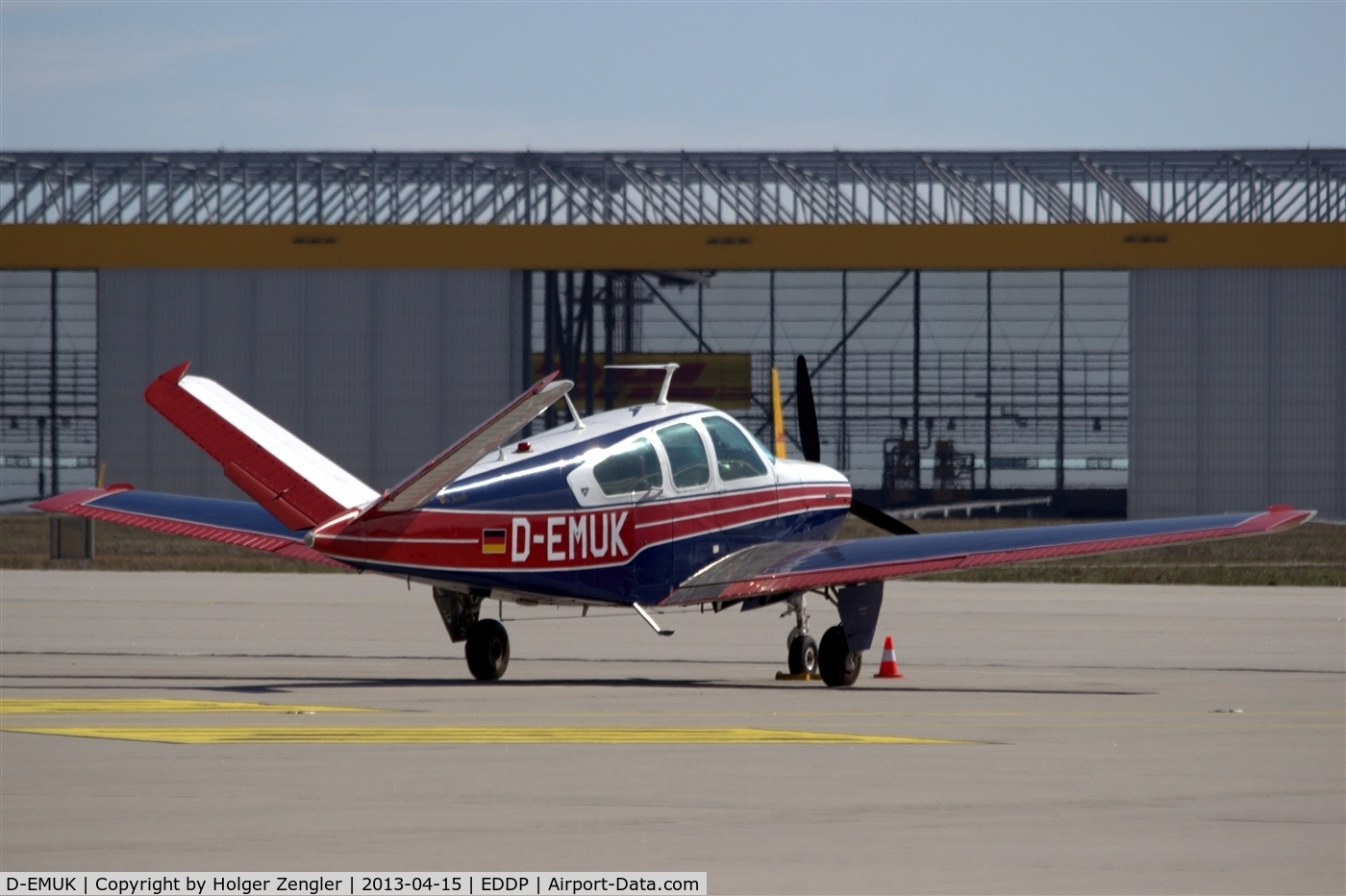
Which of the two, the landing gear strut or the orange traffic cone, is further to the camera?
the orange traffic cone

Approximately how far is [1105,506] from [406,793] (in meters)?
→ 50.0

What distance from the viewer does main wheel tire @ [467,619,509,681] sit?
15.3 m

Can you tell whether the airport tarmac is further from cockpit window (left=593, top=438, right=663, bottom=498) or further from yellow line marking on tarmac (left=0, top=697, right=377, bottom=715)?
cockpit window (left=593, top=438, right=663, bottom=498)

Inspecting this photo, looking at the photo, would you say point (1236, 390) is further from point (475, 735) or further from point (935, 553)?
point (475, 735)

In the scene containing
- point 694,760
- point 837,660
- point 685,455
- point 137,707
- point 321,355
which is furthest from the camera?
point 321,355

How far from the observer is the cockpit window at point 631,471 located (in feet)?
49.6

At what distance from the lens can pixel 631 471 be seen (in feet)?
50.3

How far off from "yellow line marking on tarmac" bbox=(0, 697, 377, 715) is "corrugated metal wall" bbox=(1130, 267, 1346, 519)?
4505 cm

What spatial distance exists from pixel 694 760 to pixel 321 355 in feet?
159

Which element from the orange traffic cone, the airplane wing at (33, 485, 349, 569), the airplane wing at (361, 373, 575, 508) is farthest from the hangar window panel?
the airplane wing at (361, 373, 575, 508)

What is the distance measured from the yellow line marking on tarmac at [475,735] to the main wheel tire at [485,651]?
141 inches

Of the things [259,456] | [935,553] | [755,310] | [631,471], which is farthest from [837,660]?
[755,310]

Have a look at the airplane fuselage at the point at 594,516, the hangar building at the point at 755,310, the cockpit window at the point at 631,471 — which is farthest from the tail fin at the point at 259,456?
the hangar building at the point at 755,310

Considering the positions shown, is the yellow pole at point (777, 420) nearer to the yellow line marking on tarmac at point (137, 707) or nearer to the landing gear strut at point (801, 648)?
the landing gear strut at point (801, 648)
